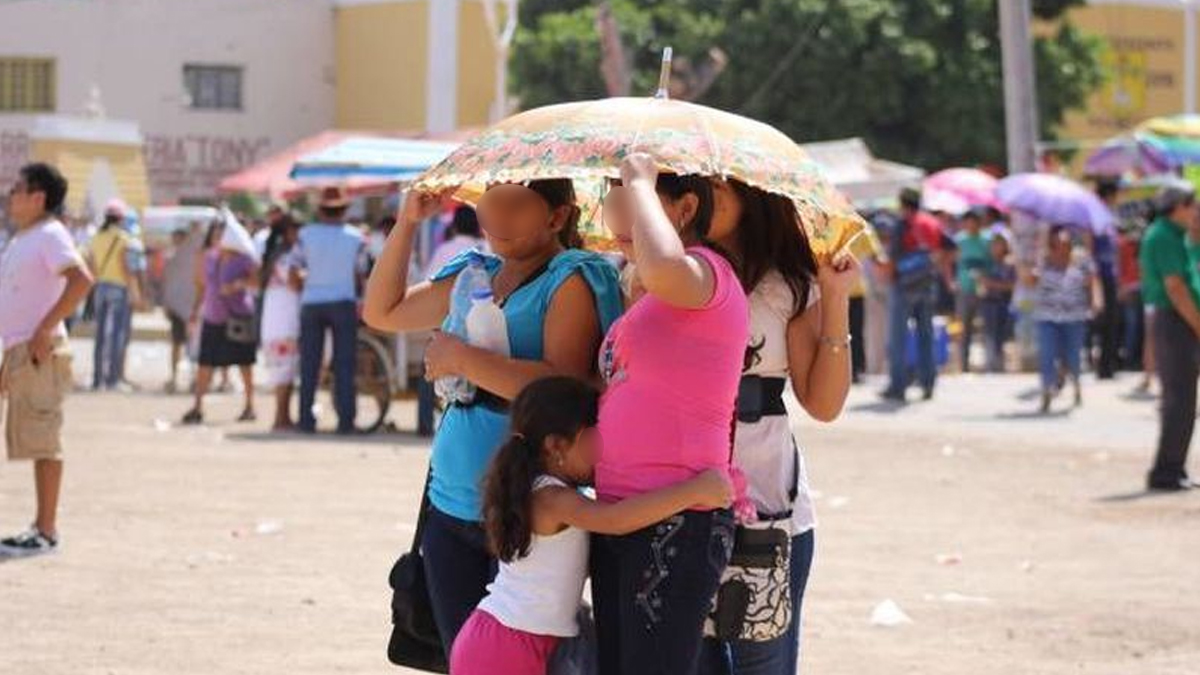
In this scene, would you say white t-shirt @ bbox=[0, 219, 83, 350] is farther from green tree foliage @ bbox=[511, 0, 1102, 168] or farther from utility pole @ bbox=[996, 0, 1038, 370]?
green tree foliage @ bbox=[511, 0, 1102, 168]

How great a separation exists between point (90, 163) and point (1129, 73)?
23453 mm

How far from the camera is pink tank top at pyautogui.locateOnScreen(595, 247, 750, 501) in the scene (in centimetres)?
513

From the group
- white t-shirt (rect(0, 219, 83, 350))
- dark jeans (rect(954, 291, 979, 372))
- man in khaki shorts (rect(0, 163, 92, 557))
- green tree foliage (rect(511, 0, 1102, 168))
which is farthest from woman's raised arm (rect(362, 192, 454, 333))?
green tree foliage (rect(511, 0, 1102, 168))

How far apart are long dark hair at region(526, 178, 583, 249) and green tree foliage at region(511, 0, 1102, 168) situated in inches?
1513

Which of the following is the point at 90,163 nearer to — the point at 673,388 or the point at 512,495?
the point at 512,495

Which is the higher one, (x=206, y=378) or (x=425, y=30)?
(x=425, y=30)

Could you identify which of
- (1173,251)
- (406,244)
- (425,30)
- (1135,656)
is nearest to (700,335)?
(406,244)

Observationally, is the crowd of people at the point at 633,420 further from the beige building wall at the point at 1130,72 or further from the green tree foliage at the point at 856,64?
the beige building wall at the point at 1130,72

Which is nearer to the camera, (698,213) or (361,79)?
(698,213)

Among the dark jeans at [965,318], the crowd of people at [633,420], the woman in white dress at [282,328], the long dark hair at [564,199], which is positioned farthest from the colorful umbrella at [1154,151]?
the long dark hair at [564,199]

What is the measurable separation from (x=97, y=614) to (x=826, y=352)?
4.55 m

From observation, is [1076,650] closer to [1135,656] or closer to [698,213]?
[1135,656]

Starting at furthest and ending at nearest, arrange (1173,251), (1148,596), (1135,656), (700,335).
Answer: (1173,251), (1148,596), (1135,656), (700,335)

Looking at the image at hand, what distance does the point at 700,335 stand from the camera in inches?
202
